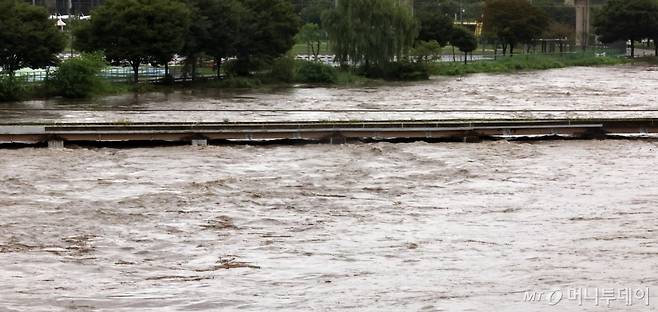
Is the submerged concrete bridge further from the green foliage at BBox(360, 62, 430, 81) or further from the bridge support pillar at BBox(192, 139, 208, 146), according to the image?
the green foliage at BBox(360, 62, 430, 81)

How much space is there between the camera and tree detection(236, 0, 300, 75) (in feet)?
266

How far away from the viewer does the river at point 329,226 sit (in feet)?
63.6

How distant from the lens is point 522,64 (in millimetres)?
104188

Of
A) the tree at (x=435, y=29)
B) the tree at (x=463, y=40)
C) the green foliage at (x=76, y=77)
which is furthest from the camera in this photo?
the tree at (x=435, y=29)

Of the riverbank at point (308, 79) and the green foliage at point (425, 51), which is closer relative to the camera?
the riverbank at point (308, 79)

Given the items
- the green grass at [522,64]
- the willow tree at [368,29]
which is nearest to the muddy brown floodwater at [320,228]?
the willow tree at [368,29]

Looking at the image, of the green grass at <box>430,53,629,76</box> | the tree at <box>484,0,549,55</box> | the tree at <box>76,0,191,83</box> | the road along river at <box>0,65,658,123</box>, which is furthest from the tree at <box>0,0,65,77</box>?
the tree at <box>484,0,549,55</box>

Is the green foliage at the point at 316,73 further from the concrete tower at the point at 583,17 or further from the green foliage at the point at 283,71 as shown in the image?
the concrete tower at the point at 583,17

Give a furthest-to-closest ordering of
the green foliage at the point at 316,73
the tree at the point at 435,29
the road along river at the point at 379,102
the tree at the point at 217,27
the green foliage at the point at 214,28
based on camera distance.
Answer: the tree at the point at 435,29 → the green foliage at the point at 316,73 → the tree at the point at 217,27 → the green foliage at the point at 214,28 → the road along river at the point at 379,102

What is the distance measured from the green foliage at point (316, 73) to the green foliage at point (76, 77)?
18.6 meters

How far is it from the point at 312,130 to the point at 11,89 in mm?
28494

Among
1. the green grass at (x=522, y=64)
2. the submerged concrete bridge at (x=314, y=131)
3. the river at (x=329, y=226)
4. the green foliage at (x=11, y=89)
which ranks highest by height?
the green grass at (x=522, y=64)

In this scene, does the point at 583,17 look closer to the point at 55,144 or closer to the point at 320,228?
the point at 55,144

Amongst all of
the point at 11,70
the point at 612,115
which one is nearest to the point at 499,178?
the point at 612,115
